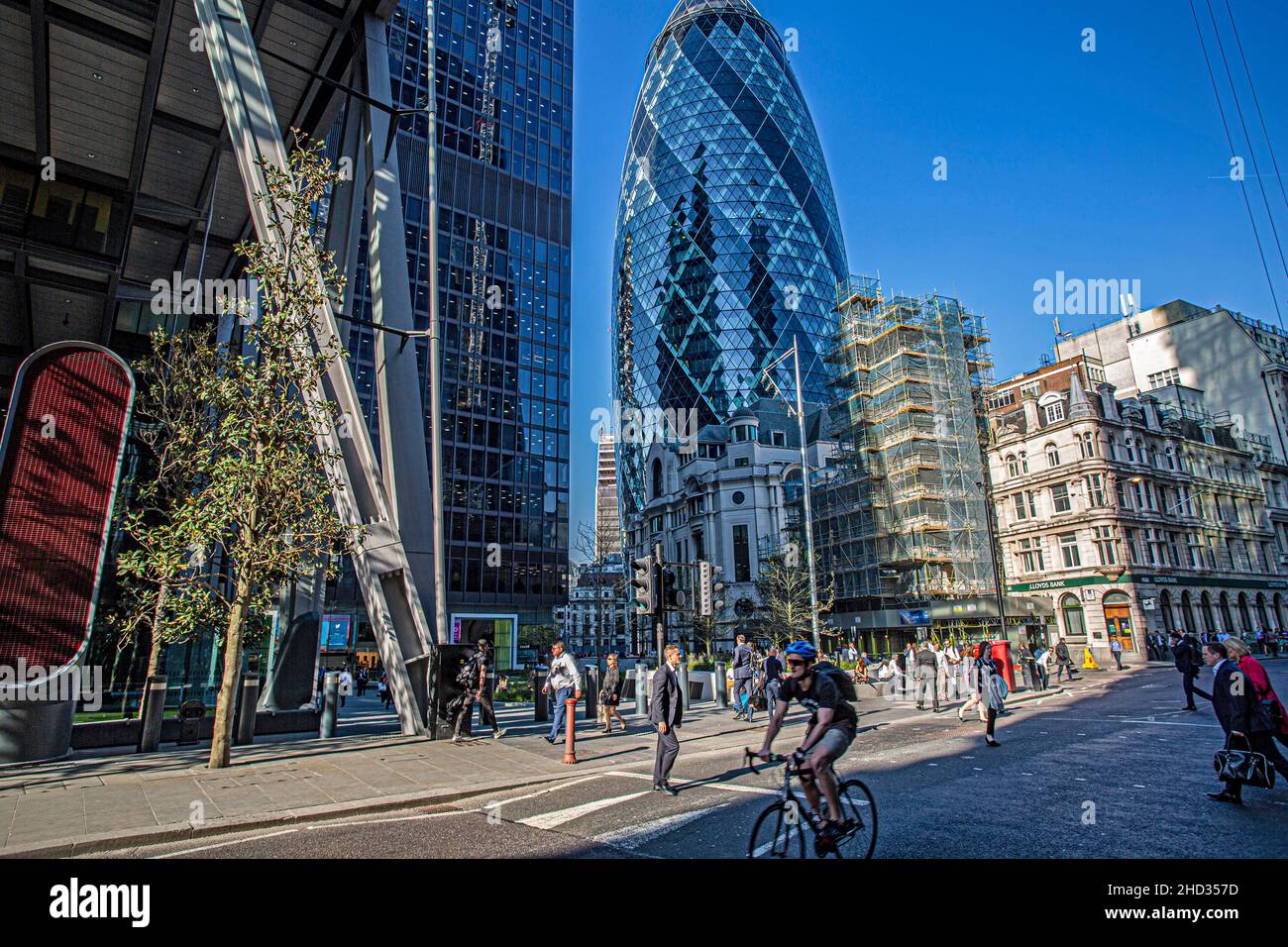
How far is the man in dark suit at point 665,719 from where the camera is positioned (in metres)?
8.45

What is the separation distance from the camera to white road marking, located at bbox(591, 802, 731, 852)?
6039mm

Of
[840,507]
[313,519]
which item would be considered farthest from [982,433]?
[313,519]

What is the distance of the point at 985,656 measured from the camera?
12844mm

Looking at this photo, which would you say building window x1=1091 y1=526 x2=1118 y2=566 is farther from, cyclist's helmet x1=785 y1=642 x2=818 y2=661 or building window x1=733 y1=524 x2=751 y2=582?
cyclist's helmet x1=785 y1=642 x2=818 y2=661

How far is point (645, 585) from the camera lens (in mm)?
13359

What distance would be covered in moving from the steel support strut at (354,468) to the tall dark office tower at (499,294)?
40354 millimetres

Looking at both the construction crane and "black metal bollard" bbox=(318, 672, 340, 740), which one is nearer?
"black metal bollard" bbox=(318, 672, 340, 740)

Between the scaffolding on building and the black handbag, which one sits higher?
the scaffolding on building

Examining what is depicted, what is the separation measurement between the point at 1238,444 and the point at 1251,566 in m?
10.7

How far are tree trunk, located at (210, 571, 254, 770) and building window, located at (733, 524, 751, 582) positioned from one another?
5818 cm

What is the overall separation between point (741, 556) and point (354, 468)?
5642cm

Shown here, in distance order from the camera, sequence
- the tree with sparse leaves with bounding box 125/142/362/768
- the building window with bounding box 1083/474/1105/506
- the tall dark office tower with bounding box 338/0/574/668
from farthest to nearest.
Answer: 1. the tall dark office tower with bounding box 338/0/574/668
2. the building window with bounding box 1083/474/1105/506
3. the tree with sparse leaves with bounding box 125/142/362/768

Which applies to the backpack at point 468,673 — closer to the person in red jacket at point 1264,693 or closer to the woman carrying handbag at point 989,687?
the woman carrying handbag at point 989,687

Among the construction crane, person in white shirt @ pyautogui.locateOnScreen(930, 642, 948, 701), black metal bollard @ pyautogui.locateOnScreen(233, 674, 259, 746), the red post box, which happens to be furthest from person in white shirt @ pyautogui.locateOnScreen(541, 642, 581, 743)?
the construction crane
